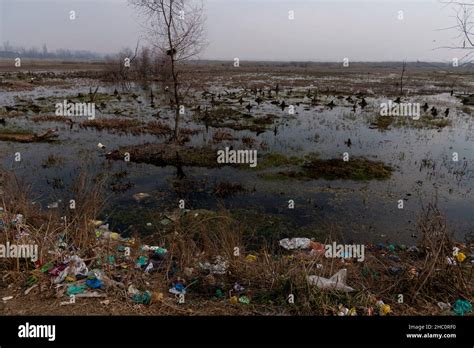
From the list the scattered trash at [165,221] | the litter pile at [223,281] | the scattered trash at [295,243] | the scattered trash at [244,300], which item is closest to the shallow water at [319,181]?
the scattered trash at [165,221]

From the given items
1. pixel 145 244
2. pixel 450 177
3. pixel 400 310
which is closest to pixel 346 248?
pixel 400 310

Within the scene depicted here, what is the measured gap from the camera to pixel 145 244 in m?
6.04

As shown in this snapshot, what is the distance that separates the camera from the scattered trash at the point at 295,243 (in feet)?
20.9

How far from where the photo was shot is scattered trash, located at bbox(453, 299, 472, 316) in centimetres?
385

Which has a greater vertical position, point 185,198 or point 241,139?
point 241,139

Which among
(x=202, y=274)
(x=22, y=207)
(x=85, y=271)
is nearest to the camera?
(x=85, y=271)

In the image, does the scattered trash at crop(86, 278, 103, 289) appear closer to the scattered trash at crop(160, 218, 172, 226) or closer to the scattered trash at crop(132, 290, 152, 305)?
the scattered trash at crop(132, 290, 152, 305)

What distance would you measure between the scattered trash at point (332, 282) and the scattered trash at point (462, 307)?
3.76ft

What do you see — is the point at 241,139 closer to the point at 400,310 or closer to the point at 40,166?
the point at 40,166

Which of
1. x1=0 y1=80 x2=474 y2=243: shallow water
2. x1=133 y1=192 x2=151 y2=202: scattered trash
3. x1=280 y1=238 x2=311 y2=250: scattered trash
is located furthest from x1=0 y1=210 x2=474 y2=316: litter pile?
x1=133 y1=192 x2=151 y2=202: scattered trash

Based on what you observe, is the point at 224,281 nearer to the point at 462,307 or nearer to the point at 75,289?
the point at 75,289

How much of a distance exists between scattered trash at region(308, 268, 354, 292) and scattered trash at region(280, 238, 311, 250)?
1.93m

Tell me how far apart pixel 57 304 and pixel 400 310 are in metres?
3.88

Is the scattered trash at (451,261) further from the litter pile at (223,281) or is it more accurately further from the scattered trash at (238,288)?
the scattered trash at (238,288)
